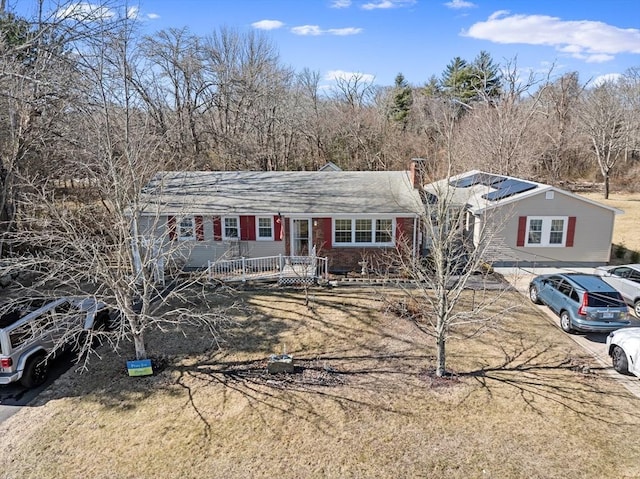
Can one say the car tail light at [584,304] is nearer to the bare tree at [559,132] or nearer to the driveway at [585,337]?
the driveway at [585,337]

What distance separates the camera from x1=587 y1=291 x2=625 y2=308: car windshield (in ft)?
41.9

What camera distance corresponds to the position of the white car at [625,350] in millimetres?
10469

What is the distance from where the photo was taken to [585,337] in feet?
43.3

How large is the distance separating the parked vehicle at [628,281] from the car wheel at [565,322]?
10.3ft

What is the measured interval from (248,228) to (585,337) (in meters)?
13.6

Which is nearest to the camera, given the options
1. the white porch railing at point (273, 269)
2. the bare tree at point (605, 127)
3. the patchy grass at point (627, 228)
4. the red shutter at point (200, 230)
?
the white porch railing at point (273, 269)

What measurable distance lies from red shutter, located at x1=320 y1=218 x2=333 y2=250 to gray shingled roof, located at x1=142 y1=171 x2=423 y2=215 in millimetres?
534

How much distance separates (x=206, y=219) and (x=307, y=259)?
4.98m

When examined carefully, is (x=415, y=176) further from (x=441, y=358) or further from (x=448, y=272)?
(x=441, y=358)

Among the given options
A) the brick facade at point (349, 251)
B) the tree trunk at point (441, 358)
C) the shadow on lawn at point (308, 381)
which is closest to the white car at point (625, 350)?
the tree trunk at point (441, 358)

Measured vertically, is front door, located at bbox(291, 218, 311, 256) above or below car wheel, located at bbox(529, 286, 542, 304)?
above

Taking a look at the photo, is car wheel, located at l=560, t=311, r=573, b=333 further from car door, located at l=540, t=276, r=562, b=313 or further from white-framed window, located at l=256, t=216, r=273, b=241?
white-framed window, located at l=256, t=216, r=273, b=241

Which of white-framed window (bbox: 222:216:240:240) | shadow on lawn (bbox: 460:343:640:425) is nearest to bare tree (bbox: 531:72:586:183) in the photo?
white-framed window (bbox: 222:216:240:240)

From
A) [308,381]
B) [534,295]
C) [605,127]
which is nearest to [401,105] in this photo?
[605,127]
